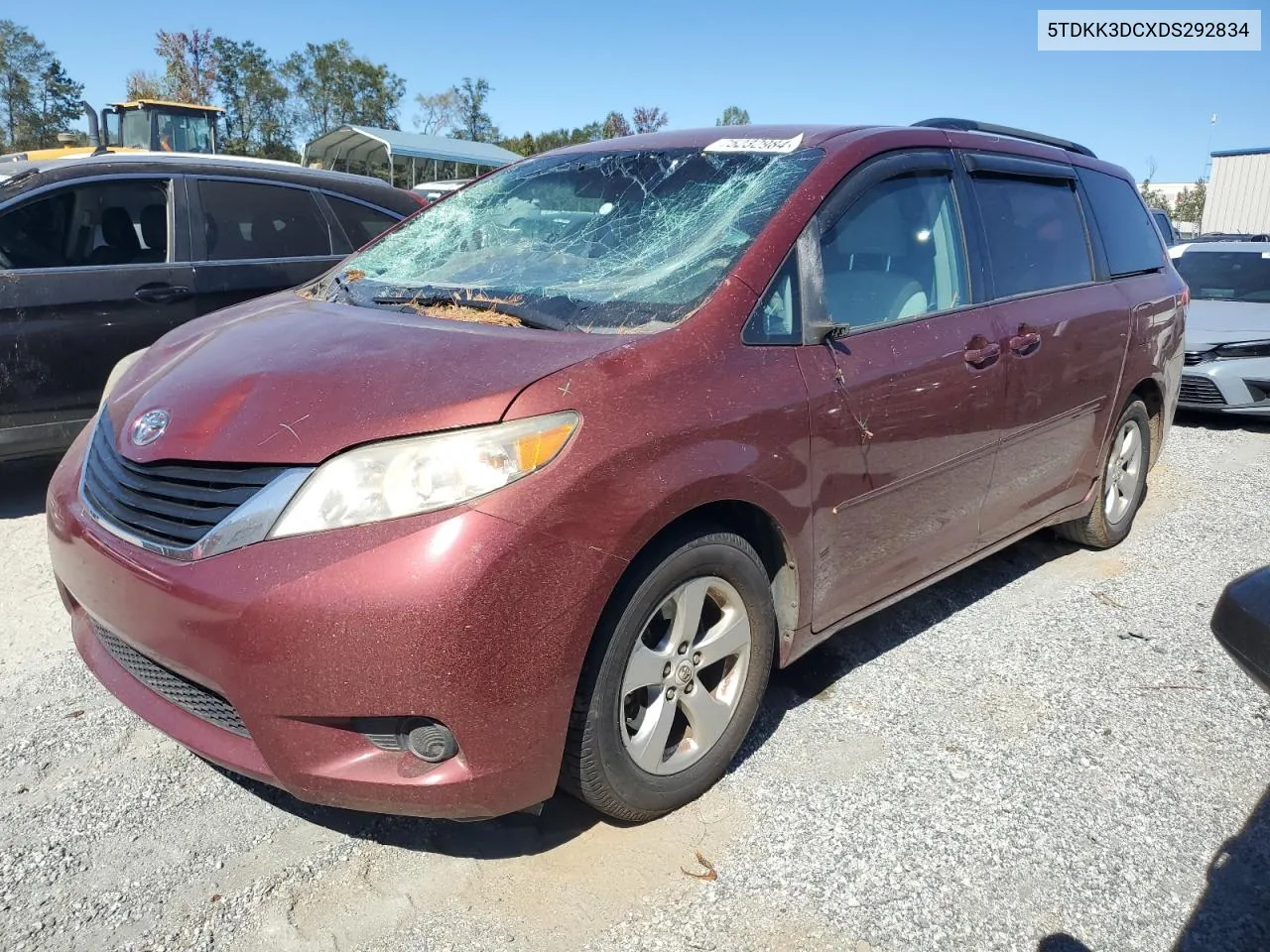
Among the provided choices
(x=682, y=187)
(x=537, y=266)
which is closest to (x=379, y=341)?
(x=537, y=266)

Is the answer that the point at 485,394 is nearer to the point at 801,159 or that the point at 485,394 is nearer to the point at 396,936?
the point at 396,936

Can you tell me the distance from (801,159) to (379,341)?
1434mm

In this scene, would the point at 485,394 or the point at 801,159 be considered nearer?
the point at 485,394

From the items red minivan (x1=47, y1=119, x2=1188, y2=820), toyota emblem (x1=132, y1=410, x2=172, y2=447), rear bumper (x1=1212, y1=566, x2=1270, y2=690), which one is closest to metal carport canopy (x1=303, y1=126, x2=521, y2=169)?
red minivan (x1=47, y1=119, x2=1188, y2=820)

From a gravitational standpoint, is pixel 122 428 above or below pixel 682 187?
below

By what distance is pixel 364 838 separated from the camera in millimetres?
2424

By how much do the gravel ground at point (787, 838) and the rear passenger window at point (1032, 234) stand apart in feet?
4.86

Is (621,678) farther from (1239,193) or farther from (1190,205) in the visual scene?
(1190,205)

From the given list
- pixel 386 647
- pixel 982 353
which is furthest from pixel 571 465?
pixel 982 353

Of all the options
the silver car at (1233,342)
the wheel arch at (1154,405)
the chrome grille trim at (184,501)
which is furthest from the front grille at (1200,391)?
the chrome grille trim at (184,501)

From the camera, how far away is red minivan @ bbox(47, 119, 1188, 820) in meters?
1.99

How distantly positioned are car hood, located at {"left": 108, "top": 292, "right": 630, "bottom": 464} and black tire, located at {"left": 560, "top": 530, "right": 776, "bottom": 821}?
0.55 m

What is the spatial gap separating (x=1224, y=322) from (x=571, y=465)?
829 centimetres

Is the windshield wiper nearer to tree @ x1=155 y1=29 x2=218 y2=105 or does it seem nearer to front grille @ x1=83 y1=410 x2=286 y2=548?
front grille @ x1=83 y1=410 x2=286 y2=548
